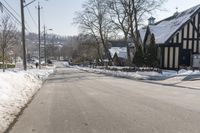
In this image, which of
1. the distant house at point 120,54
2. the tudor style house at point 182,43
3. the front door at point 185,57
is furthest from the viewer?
the distant house at point 120,54

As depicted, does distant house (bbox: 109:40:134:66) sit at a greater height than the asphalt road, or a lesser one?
greater

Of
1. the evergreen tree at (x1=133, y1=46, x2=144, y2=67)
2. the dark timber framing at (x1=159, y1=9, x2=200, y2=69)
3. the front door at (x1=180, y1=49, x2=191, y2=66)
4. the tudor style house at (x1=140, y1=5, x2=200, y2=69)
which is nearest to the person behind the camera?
the tudor style house at (x1=140, y1=5, x2=200, y2=69)

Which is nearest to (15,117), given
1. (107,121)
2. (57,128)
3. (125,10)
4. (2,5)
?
(57,128)

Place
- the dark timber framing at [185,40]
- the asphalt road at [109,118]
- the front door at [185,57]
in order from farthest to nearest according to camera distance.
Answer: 1. the front door at [185,57]
2. the dark timber framing at [185,40]
3. the asphalt road at [109,118]

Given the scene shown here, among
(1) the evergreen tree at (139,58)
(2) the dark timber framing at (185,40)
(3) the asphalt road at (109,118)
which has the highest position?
(2) the dark timber framing at (185,40)

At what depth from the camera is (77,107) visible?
916 centimetres

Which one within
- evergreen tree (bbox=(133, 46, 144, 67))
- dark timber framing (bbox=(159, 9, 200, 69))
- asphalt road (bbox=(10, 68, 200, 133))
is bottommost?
asphalt road (bbox=(10, 68, 200, 133))

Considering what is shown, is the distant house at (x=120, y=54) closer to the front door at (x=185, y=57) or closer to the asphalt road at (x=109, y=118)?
the front door at (x=185, y=57)

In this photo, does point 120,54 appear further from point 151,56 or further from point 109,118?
point 109,118

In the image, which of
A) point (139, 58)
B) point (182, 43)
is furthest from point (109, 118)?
point (182, 43)

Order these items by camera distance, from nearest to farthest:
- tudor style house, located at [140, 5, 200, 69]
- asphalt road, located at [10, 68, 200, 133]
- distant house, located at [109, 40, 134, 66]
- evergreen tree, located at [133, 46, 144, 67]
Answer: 1. asphalt road, located at [10, 68, 200, 133]
2. tudor style house, located at [140, 5, 200, 69]
3. evergreen tree, located at [133, 46, 144, 67]
4. distant house, located at [109, 40, 134, 66]

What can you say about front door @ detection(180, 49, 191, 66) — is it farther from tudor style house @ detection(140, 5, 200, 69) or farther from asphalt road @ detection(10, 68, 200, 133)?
asphalt road @ detection(10, 68, 200, 133)

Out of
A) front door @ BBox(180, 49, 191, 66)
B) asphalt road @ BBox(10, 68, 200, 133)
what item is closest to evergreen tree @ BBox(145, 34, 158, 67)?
front door @ BBox(180, 49, 191, 66)

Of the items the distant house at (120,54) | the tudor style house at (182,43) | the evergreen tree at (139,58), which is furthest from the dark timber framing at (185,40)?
the distant house at (120,54)
